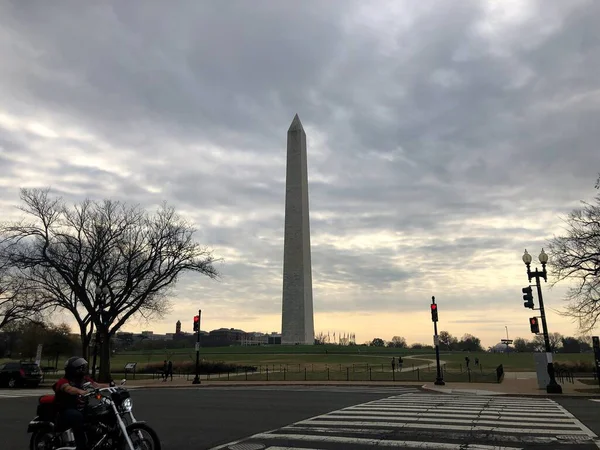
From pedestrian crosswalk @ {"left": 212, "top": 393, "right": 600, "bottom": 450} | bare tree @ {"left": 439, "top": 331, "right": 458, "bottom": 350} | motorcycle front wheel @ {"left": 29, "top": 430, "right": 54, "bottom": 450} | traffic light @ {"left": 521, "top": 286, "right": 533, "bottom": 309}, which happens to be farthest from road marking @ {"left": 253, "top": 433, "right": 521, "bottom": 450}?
bare tree @ {"left": 439, "top": 331, "right": 458, "bottom": 350}

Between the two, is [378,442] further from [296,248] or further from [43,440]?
[296,248]

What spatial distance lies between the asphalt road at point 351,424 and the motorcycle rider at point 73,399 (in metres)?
2.45

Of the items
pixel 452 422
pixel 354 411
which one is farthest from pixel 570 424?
pixel 354 411

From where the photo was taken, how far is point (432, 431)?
969 cm

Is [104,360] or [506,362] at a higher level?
[104,360]

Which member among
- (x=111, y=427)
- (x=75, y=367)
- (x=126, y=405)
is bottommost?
(x=111, y=427)

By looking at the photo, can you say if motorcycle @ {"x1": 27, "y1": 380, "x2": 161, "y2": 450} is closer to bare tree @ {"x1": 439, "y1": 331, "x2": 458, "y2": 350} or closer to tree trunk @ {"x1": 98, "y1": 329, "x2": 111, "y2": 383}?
tree trunk @ {"x1": 98, "y1": 329, "x2": 111, "y2": 383}

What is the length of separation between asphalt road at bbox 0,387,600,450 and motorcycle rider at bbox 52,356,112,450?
245cm

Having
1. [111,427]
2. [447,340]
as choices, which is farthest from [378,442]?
[447,340]

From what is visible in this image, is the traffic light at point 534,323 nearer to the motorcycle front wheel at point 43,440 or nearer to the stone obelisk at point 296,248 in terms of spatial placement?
the motorcycle front wheel at point 43,440

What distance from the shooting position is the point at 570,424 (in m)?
10.9

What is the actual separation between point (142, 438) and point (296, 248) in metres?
53.9

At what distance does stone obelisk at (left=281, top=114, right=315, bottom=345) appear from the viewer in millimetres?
59812

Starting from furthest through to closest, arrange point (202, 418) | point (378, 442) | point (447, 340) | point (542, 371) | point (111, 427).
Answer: point (447, 340)
point (542, 371)
point (202, 418)
point (378, 442)
point (111, 427)
